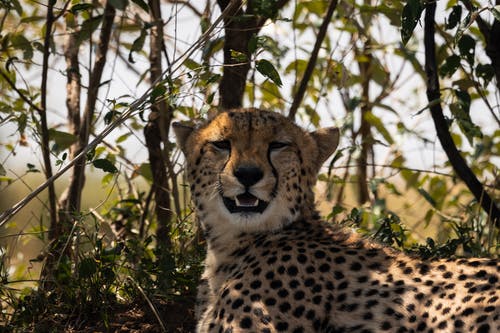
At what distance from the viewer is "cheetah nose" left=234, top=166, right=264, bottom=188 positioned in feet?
10.6

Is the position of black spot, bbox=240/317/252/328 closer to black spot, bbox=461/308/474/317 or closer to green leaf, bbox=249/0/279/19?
black spot, bbox=461/308/474/317

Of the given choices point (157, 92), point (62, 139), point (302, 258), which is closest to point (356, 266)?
point (302, 258)

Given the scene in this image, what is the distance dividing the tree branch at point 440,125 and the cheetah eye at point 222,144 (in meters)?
0.97

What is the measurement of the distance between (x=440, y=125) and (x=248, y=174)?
4.11 ft

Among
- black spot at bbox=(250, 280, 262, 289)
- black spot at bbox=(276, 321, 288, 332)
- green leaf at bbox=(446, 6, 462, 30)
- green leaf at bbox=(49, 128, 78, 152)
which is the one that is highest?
green leaf at bbox=(446, 6, 462, 30)

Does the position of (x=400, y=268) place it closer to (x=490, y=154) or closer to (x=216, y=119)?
(x=216, y=119)

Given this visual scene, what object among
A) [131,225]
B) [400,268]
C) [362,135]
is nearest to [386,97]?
[362,135]

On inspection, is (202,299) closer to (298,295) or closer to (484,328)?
(298,295)

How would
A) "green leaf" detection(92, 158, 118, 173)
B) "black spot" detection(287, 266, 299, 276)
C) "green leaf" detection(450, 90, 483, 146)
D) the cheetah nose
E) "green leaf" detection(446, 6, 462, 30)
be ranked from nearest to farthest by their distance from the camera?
"black spot" detection(287, 266, 299, 276) → the cheetah nose → "green leaf" detection(92, 158, 118, 173) → "green leaf" detection(446, 6, 462, 30) → "green leaf" detection(450, 90, 483, 146)

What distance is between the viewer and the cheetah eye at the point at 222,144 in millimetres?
3436

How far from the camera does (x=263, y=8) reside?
11.5 feet

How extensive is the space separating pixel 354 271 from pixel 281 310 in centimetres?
29

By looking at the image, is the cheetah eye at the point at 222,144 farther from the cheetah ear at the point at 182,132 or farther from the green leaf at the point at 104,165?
the green leaf at the point at 104,165

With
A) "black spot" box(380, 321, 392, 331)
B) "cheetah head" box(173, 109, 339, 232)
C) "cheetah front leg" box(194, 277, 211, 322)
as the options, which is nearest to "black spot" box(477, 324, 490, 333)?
"black spot" box(380, 321, 392, 331)
